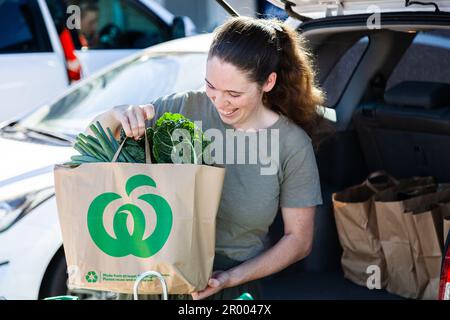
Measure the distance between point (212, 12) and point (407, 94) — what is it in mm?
7411

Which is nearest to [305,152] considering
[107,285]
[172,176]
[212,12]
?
[172,176]

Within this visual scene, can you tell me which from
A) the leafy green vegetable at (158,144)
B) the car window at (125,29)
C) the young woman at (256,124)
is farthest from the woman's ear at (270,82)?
the car window at (125,29)

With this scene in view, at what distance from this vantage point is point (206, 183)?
200 cm

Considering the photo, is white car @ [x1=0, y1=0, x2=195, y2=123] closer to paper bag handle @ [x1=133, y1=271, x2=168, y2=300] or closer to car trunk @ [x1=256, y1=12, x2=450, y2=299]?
car trunk @ [x1=256, y1=12, x2=450, y2=299]

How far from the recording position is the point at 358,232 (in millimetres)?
3457

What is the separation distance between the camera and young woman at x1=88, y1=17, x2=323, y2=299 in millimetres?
2191

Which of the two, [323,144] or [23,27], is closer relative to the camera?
[323,144]

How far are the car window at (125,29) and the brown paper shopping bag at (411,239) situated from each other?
4.30 m

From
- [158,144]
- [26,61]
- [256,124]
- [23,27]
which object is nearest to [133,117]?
[158,144]

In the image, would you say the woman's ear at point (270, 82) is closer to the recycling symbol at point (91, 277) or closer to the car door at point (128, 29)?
the recycling symbol at point (91, 277)

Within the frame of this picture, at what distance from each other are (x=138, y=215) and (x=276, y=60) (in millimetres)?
616

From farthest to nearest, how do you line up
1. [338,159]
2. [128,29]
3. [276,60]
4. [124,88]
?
[128,29] < [124,88] < [338,159] < [276,60]

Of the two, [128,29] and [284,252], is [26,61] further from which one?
[284,252]

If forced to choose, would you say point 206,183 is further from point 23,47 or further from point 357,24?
point 23,47
